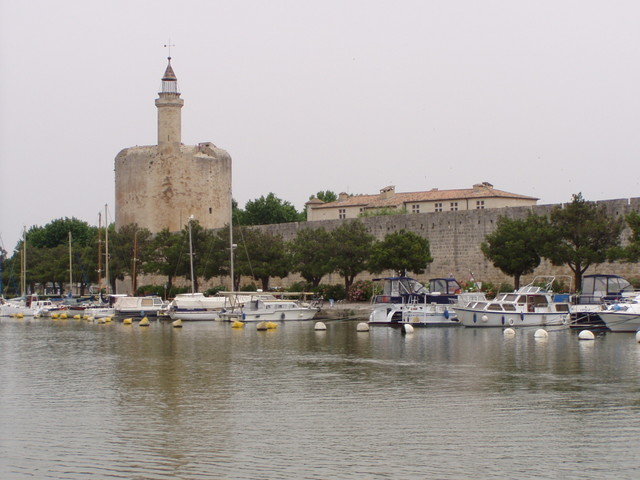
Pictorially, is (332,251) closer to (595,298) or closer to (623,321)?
(595,298)

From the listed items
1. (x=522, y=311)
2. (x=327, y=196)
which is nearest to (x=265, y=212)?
(x=327, y=196)

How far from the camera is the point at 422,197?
5509 centimetres

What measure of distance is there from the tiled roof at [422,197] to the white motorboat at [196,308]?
2079 cm

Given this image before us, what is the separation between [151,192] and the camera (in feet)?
182

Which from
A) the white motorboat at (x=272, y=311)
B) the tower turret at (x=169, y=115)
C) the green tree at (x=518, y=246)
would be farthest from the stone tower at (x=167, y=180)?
the green tree at (x=518, y=246)

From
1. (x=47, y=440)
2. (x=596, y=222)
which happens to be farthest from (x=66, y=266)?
(x=47, y=440)

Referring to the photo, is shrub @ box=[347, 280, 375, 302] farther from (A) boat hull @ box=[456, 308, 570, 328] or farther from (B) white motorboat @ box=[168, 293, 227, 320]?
(A) boat hull @ box=[456, 308, 570, 328]

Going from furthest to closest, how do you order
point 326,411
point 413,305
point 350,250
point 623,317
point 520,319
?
1. point 350,250
2. point 413,305
3. point 520,319
4. point 623,317
5. point 326,411

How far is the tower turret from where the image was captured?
55.7 meters

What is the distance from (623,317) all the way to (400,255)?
12.0m

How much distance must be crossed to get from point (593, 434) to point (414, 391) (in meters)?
3.75

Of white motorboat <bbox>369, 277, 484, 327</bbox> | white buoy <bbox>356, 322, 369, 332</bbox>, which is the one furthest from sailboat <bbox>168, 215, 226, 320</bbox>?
white buoy <bbox>356, 322, 369, 332</bbox>

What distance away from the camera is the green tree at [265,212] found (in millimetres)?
68875

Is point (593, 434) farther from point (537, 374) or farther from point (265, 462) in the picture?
point (537, 374)
